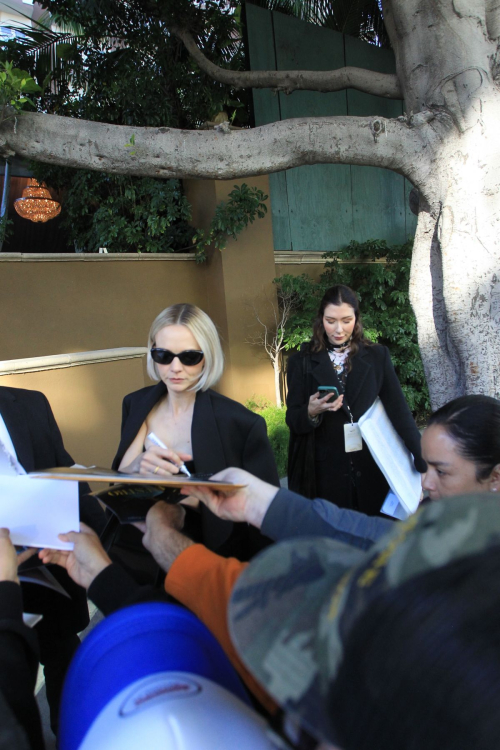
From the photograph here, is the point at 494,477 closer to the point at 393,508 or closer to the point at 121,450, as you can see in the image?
the point at 393,508

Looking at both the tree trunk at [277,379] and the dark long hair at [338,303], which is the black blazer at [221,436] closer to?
the dark long hair at [338,303]

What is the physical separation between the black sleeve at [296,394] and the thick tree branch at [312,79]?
8.72 feet

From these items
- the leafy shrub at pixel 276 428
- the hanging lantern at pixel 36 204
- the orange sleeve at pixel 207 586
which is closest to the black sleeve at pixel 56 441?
the orange sleeve at pixel 207 586

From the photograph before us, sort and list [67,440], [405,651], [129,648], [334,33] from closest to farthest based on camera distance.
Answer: [405,651] < [129,648] < [67,440] < [334,33]

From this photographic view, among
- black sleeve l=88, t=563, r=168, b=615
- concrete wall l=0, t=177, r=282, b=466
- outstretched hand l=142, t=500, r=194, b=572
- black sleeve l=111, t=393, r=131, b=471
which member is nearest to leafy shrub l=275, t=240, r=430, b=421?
concrete wall l=0, t=177, r=282, b=466

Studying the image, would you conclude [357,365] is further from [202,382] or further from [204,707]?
[204,707]

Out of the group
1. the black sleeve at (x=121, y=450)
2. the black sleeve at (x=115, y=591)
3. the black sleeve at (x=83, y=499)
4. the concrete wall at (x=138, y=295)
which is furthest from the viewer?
the concrete wall at (x=138, y=295)

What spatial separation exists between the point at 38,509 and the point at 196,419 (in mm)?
766

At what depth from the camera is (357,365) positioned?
281cm

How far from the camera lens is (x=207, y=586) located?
0.96 metres

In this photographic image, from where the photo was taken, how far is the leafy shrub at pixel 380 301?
734 cm

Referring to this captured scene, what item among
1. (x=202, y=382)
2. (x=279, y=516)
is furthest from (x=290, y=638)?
(x=202, y=382)

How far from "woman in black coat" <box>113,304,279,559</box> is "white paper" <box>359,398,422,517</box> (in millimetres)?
718

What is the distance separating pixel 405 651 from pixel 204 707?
0.28m
